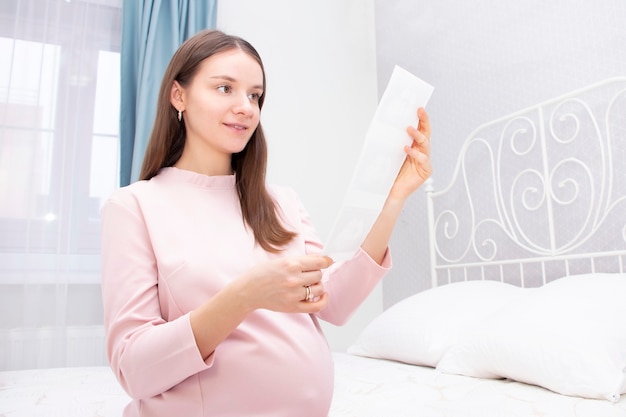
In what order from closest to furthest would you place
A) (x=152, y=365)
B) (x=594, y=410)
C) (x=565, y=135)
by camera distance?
1. (x=152, y=365)
2. (x=594, y=410)
3. (x=565, y=135)

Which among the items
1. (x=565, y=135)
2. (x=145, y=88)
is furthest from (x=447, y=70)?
(x=145, y=88)

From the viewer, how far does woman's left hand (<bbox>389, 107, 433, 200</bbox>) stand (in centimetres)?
89

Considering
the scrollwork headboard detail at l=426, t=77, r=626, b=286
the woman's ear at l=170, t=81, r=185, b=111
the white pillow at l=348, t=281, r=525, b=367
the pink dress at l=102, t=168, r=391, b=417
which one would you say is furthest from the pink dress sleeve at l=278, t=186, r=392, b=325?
the scrollwork headboard detail at l=426, t=77, r=626, b=286

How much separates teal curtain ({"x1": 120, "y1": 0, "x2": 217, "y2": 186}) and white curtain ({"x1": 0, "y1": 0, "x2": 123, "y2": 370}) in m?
0.07

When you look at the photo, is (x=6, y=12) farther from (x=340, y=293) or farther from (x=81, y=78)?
(x=340, y=293)

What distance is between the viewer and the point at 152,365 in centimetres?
72

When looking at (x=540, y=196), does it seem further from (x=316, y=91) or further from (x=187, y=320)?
(x=187, y=320)

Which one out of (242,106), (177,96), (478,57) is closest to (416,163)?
(242,106)

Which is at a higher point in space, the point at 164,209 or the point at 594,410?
the point at 164,209

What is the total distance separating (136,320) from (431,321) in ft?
3.55

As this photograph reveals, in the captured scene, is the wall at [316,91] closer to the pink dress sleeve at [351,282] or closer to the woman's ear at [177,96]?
the woman's ear at [177,96]

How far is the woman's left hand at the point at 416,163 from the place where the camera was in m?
0.89

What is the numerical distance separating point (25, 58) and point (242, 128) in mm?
1687

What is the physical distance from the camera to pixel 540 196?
6.28ft
